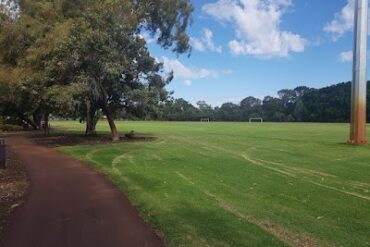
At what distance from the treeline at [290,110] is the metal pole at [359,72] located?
7575cm

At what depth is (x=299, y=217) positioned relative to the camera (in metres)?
9.59

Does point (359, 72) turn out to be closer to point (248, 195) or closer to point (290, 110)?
point (248, 195)

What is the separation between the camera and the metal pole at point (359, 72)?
28.6 metres

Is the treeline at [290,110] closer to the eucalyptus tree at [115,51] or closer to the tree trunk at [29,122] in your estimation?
the tree trunk at [29,122]

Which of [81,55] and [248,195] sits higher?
[81,55]

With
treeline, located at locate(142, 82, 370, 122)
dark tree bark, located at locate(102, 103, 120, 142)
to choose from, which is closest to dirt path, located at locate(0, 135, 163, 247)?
dark tree bark, located at locate(102, 103, 120, 142)

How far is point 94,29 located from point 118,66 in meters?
2.80

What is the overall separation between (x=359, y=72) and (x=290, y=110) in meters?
112

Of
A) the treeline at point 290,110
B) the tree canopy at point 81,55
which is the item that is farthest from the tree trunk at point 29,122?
the treeline at point 290,110

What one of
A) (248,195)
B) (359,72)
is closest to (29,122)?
(359,72)

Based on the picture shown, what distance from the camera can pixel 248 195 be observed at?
11.9 m

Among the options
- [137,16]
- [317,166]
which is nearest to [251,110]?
[137,16]

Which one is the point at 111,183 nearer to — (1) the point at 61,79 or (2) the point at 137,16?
(1) the point at 61,79

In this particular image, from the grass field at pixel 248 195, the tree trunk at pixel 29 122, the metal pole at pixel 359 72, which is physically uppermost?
the metal pole at pixel 359 72
